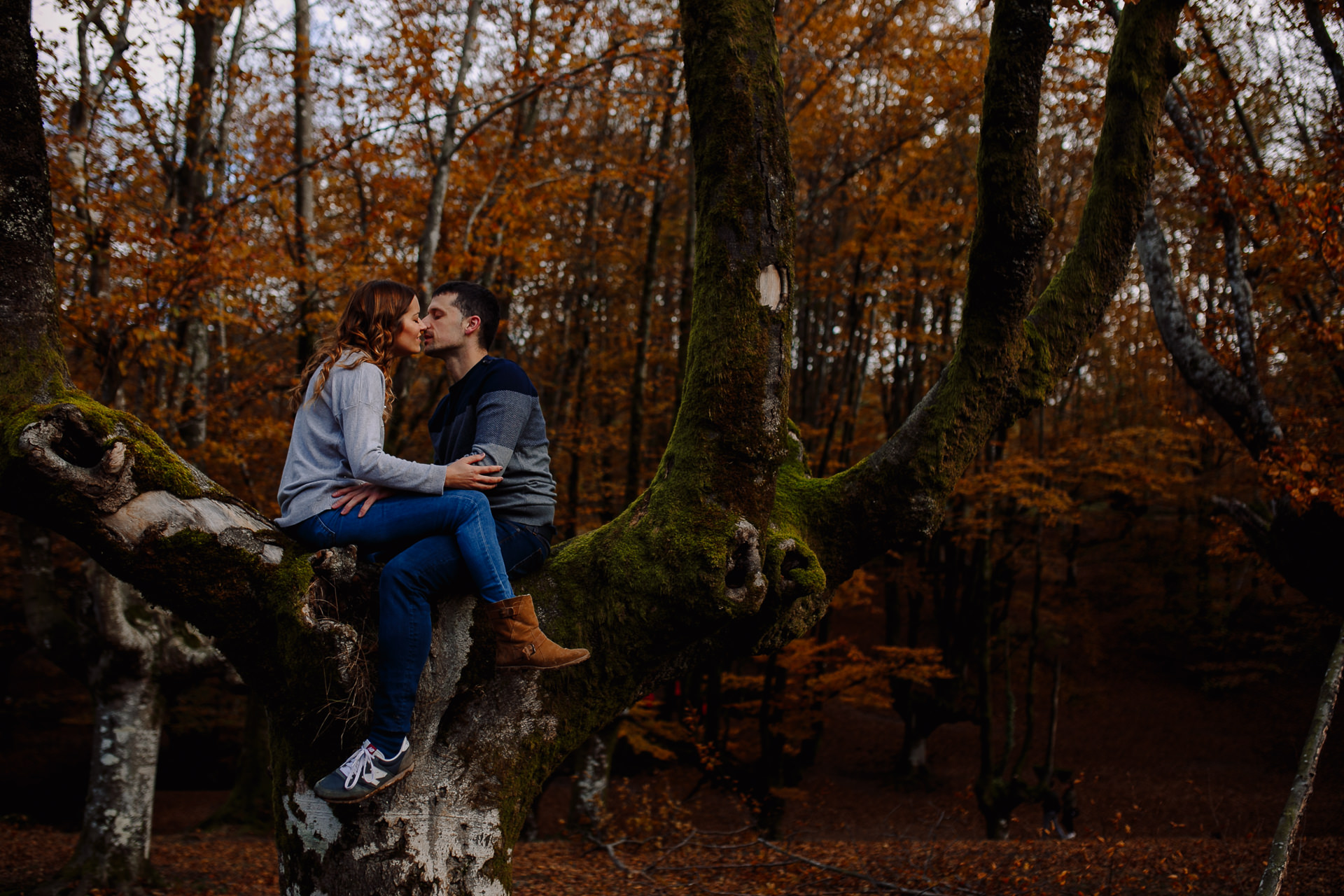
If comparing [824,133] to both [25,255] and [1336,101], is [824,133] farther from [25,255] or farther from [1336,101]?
[25,255]

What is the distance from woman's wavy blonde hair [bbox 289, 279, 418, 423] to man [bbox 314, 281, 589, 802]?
22cm

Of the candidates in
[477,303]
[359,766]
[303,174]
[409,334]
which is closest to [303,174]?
[303,174]

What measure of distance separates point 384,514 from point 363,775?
88cm

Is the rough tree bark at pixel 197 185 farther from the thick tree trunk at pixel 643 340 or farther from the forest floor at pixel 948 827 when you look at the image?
the thick tree trunk at pixel 643 340

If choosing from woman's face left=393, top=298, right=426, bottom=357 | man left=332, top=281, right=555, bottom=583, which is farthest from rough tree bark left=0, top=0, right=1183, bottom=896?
woman's face left=393, top=298, right=426, bottom=357

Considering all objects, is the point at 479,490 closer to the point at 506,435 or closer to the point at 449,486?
the point at 449,486

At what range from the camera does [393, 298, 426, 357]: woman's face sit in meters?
3.09

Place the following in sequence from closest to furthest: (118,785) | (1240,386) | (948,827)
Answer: (1240,386), (118,785), (948,827)

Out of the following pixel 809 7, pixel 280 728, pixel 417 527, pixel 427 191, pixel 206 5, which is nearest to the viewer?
pixel 417 527

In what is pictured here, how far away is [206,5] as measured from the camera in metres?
9.00

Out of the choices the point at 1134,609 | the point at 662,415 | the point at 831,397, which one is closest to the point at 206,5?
the point at 662,415

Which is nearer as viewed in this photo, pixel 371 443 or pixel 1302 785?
pixel 371 443

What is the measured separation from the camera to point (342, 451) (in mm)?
2996

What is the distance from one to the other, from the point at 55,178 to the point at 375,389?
774cm
